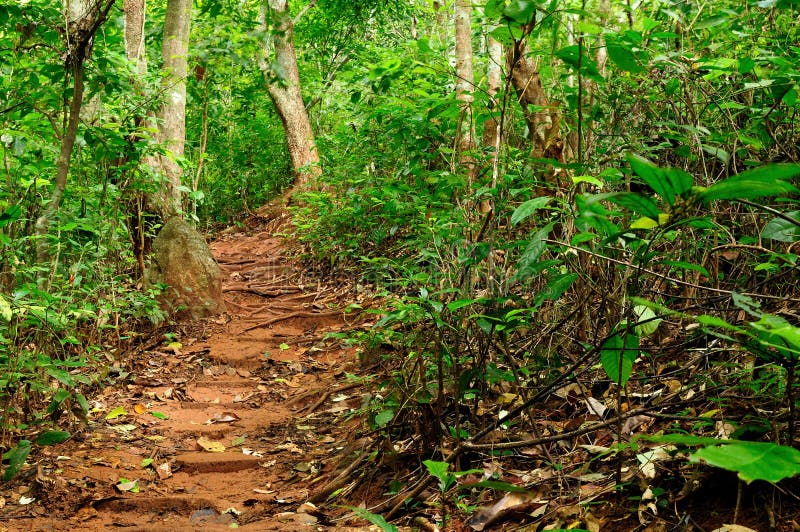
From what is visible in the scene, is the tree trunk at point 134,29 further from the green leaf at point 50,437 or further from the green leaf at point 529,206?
the green leaf at point 529,206

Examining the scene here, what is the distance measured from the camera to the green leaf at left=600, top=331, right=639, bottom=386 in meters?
2.02

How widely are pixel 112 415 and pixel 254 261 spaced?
5264 mm

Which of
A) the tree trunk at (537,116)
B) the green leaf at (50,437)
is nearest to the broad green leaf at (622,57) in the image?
the tree trunk at (537,116)

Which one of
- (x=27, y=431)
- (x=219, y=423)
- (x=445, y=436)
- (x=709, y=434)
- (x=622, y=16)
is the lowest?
(x=219, y=423)

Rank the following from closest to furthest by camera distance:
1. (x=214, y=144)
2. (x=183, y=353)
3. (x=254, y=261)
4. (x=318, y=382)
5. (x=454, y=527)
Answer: (x=454, y=527) < (x=318, y=382) < (x=183, y=353) < (x=254, y=261) < (x=214, y=144)

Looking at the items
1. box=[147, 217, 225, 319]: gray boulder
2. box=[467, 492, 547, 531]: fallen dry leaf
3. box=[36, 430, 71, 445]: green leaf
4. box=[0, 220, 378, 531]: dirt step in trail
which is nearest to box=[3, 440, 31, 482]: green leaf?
box=[36, 430, 71, 445]: green leaf

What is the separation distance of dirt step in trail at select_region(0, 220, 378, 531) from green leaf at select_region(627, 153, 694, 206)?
89.6 inches

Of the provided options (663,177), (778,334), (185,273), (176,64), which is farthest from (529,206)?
(176,64)

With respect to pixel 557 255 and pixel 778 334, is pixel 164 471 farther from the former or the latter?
pixel 778 334

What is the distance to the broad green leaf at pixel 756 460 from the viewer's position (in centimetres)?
91

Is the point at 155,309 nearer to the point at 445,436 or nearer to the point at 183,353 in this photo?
the point at 183,353

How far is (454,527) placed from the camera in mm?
2637

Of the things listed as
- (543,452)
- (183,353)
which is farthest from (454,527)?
(183,353)

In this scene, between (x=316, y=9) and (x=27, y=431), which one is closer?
(x=27, y=431)
